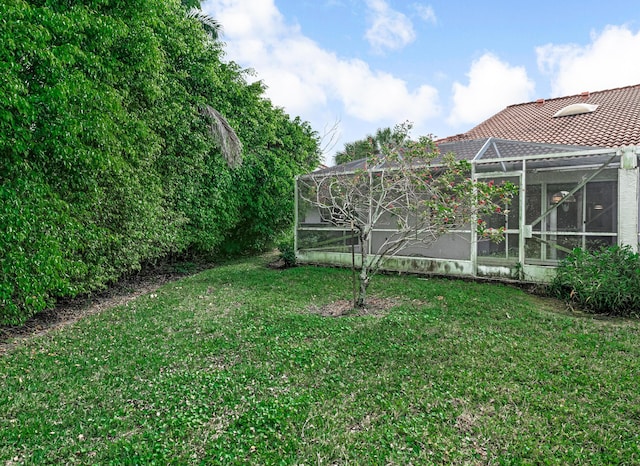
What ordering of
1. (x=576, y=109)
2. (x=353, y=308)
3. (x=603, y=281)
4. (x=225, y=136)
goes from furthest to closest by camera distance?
(x=576, y=109) < (x=225, y=136) < (x=353, y=308) < (x=603, y=281)

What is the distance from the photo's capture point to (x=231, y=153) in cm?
1084

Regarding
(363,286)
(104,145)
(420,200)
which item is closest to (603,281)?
(420,200)

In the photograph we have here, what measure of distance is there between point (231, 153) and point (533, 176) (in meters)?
7.67

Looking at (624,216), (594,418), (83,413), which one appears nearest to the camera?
(594,418)

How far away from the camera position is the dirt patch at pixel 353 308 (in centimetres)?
593

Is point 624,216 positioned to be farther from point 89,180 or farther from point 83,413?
point 89,180

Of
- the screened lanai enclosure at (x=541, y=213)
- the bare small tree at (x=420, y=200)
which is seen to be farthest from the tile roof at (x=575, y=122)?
the bare small tree at (x=420, y=200)

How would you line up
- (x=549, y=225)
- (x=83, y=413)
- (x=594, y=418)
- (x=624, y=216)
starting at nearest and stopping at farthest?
(x=594, y=418), (x=83, y=413), (x=624, y=216), (x=549, y=225)

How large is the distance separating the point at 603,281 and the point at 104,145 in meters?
7.98

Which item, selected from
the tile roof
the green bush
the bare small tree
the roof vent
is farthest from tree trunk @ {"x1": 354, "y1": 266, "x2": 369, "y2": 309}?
the roof vent

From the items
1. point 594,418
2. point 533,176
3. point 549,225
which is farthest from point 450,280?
point 594,418

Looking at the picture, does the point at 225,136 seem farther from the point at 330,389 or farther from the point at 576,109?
the point at 576,109

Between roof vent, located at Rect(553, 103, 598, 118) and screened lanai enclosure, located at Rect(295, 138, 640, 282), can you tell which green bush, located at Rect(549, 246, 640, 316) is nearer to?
screened lanai enclosure, located at Rect(295, 138, 640, 282)

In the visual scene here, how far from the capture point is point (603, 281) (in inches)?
228
